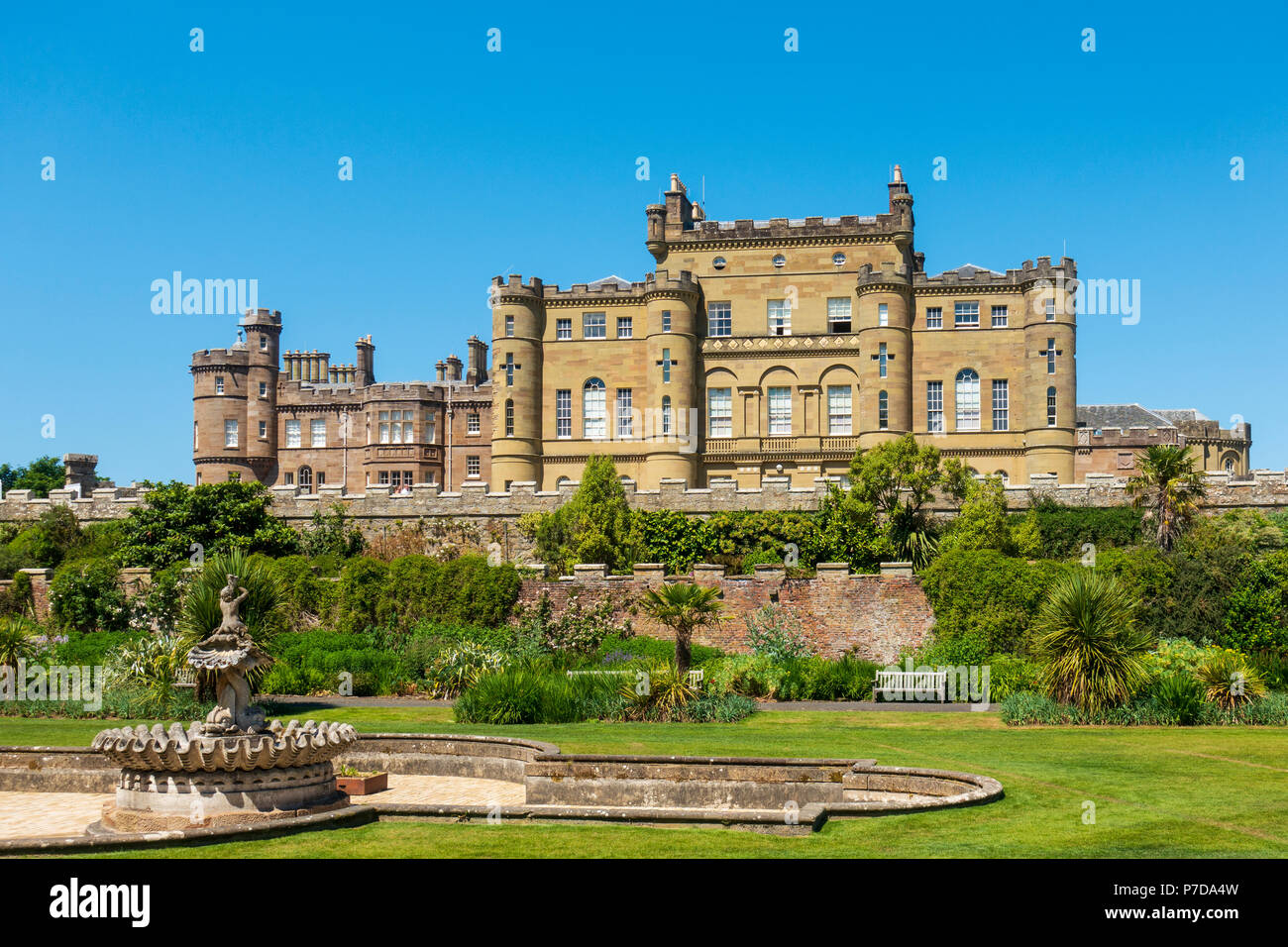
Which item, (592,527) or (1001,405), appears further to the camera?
(1001,405)

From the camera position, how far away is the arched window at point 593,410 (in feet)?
171

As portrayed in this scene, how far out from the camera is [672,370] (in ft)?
167

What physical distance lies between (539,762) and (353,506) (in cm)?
2802

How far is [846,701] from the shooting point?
2772 cm

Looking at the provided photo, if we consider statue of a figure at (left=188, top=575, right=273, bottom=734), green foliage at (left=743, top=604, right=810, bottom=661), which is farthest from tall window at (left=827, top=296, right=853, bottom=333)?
statue of a figure at (left=188, top=575, right=273, bottom=734)

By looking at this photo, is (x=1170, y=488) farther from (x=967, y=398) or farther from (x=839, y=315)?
(x=839, y=315)

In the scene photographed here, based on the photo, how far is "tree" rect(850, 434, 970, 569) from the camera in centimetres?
3644

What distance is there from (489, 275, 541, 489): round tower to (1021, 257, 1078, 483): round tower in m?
19.2

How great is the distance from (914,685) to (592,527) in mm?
13133

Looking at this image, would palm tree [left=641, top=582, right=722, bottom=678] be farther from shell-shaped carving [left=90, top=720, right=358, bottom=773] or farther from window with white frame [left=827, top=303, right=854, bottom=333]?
window with white frame [left=827, top=303, right=854, bottom=333]

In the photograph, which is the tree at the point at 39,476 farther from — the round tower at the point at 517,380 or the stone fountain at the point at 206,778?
the stone fountain at the point at 206,778

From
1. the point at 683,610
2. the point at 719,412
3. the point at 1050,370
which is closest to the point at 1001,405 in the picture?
the point at 1050,370
